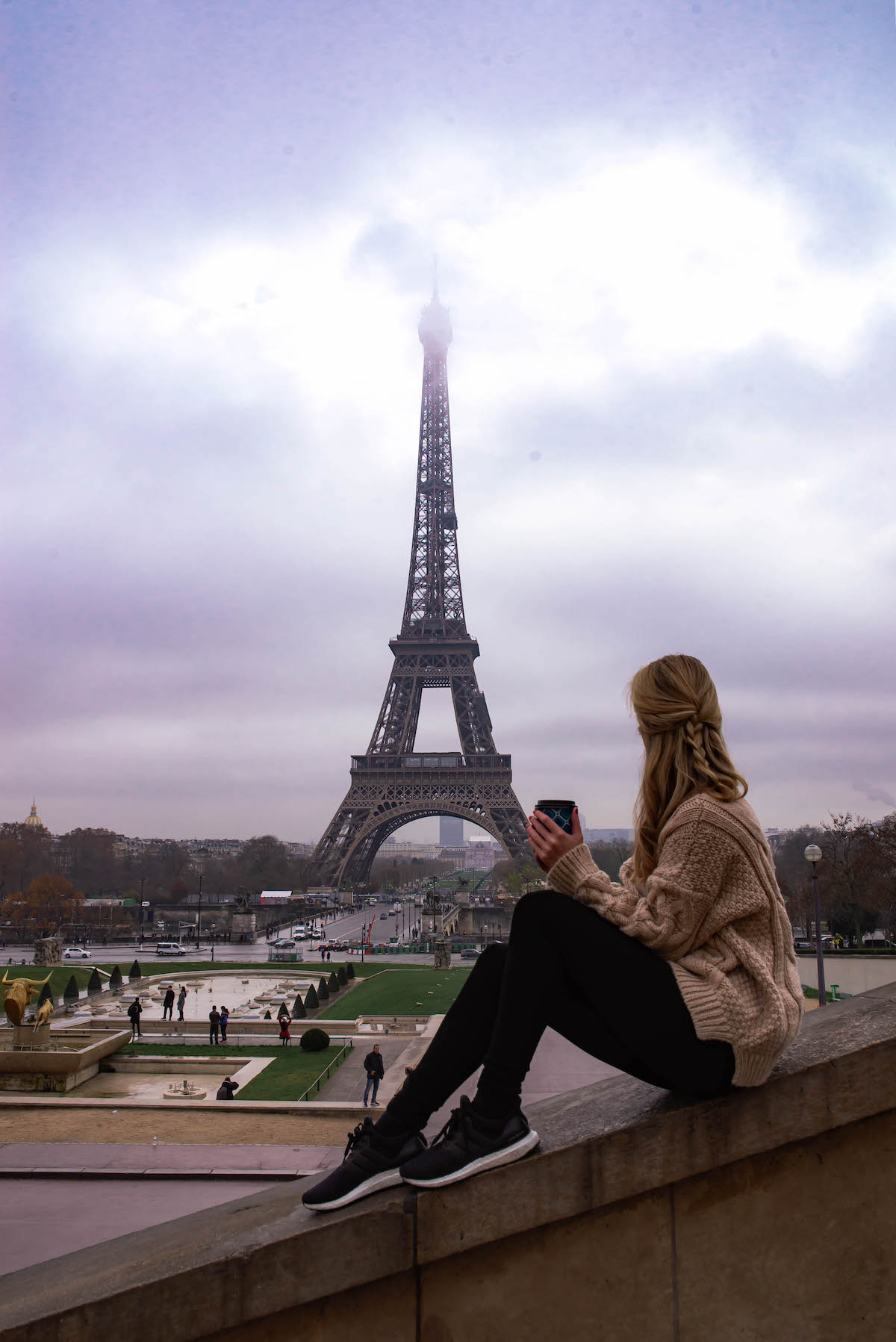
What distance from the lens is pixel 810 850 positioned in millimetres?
17516

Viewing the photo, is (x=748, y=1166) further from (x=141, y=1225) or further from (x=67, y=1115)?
(x=67, y=1115)

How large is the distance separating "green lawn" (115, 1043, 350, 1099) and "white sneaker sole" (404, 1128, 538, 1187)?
49.9ft

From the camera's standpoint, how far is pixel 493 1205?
2732mm

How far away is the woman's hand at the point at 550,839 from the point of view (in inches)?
118

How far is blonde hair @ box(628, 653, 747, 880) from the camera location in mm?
3053

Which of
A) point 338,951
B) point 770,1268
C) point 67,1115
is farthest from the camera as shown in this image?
point 338,951

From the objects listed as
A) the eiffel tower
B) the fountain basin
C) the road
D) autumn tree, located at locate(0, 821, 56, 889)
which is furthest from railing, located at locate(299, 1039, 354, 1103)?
autumn tree, located at locate(0, 821, 56, 889)

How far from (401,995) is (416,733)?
1635 inches

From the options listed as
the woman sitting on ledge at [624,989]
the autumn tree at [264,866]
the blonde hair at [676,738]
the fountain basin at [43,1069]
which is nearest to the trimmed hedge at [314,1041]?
the fountain basin at [43,1069]

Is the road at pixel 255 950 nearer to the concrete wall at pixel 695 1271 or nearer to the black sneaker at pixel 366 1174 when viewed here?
the black sneaker at pixel 366 1174

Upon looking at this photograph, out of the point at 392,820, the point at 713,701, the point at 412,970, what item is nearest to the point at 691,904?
the point at 713,701

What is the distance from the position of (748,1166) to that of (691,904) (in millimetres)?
772

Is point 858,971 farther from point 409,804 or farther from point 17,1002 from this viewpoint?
point 409,804

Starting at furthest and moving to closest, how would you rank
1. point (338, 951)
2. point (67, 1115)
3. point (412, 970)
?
point (338, 951), point (412, 970), point (67, 1115)
